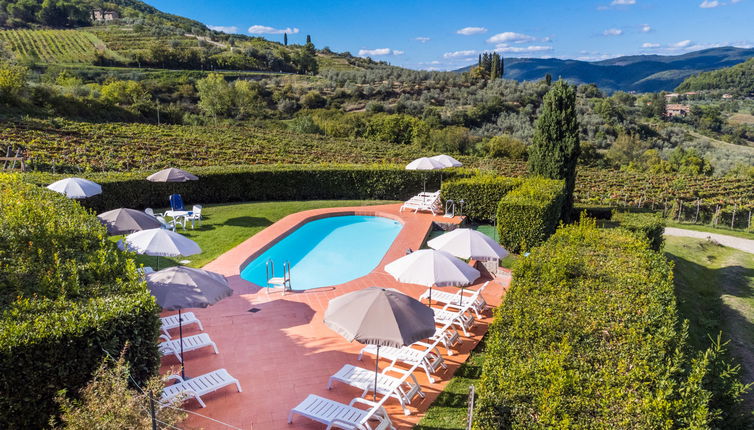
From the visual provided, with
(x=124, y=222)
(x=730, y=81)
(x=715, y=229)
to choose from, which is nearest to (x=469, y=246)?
(x=124, y=222)

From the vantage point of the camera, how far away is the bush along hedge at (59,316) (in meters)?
4.30

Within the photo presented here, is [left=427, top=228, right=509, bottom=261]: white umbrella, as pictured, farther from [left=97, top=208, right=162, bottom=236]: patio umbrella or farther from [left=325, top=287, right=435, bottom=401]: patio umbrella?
[left=97, top=208, right=162, bottom=236]: patio umbrella

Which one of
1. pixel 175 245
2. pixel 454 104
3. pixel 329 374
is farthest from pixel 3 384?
pixel 454 104

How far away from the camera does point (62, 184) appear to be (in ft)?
40.5

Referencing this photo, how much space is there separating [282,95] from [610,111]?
1826 inches

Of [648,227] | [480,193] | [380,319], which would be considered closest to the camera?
[380,319]

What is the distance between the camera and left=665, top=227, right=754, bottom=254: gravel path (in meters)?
15.0

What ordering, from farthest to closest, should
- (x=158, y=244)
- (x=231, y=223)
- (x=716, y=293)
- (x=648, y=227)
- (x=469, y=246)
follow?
(x=231, y=223), (x=716, y=293), (x=648, y=227), (x=469, y=246), (x=158, y=244)

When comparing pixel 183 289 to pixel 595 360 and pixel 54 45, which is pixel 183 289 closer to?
pixel 595 360

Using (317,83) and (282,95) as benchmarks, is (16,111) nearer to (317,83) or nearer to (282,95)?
(282,95)

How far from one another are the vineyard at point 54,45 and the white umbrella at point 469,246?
239 feet

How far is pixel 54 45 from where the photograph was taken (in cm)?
6894

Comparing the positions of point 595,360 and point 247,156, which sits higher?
point 247,156

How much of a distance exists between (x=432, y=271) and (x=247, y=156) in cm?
1984
